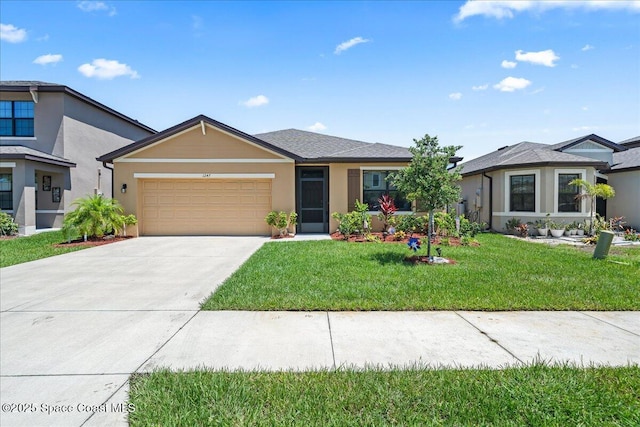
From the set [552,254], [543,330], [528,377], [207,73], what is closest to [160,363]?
[528,377]

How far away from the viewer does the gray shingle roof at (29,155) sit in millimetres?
14469

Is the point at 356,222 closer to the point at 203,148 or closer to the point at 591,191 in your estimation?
the point at 203,148

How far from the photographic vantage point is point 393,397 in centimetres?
278

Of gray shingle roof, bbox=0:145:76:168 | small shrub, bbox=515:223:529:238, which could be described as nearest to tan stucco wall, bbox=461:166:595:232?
small shrub, bbox=515:223:529:238

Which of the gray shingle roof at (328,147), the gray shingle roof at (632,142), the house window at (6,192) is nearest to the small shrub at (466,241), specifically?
the gray shingle roof at (328,147)

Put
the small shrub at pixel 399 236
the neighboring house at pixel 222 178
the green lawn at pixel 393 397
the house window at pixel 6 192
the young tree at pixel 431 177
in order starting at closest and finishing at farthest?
the green lawn at pixel 393 397, the young tree at pixel 431 177, the small shrub at pixel 399 236, the neighboring house at pixel 222 178, the house window at pixel 6 192

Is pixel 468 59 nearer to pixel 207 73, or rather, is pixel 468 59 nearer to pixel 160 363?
A: pixel 207 73

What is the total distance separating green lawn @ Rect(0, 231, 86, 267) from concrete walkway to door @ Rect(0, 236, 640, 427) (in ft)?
14.2

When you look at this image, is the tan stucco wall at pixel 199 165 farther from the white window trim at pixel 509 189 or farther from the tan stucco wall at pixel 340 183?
the white window trim at pixel 509 189

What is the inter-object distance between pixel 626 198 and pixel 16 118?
30140 mm

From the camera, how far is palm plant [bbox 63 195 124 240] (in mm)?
12344

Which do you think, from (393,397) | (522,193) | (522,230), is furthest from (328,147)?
(393,397)

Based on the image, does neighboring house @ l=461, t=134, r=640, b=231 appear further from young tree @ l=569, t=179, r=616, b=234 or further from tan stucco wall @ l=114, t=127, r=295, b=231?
tan stucco wall @ l=114, t=127, r=295, b=231

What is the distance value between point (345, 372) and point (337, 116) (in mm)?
15227
